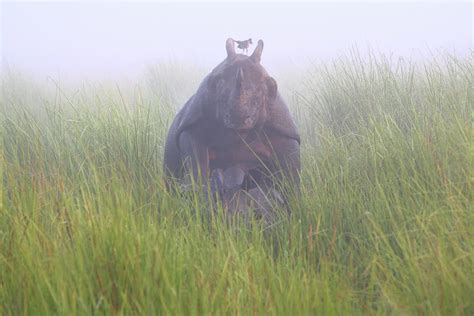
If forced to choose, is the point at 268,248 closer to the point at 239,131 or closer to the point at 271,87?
the point at 239,131

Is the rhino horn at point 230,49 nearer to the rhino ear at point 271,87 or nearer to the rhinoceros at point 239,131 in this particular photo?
the rhinoceros at point 239,131

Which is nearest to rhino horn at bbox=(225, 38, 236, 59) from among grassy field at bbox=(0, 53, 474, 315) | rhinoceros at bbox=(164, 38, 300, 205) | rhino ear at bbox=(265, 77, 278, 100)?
rhinoceros at bbox=(164, 38, 300, 205)

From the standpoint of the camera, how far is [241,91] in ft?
9.67

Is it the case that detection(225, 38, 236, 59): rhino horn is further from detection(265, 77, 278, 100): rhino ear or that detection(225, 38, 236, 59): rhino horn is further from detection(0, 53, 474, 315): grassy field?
detection(0, 53, 474, 315): grassy field

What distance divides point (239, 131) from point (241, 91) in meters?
0.28

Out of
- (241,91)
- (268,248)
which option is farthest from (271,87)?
(268,248)

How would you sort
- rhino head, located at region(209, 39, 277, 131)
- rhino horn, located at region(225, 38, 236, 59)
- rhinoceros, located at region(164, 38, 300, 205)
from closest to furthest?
rhino head, located at region(209, 39, 277, 131), rhinoceros, located at region(164, 38, 300, 205), rhino horn, located at region(225, 38, 236, 59)

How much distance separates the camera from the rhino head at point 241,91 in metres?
2.97

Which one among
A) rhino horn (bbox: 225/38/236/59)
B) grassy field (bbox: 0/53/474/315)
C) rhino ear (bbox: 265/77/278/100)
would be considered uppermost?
rhino horn (bbox: 225/38/236/59)

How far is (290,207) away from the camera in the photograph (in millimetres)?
3113

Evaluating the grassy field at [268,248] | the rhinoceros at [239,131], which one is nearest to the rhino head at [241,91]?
the rhinoceros at [239,131]

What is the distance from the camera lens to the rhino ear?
3.13 metres

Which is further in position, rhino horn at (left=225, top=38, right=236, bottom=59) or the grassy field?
rhino horn at (left=225, top=38, right=236, bottom=59)

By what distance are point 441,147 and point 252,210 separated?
38.8 inches
